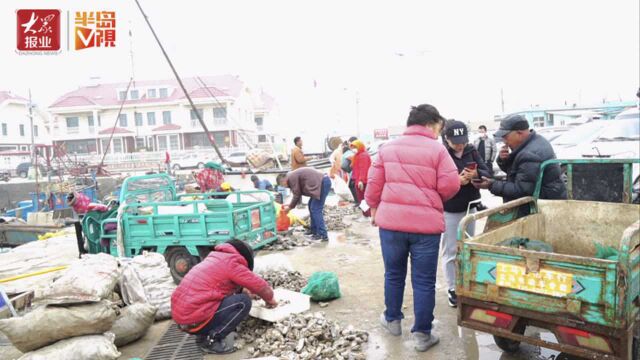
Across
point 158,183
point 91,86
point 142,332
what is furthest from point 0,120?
point 142,332

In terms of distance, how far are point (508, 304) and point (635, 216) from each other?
66.5 inches

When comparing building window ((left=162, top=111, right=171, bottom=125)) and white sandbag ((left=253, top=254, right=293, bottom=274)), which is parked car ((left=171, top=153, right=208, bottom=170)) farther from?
white sandbag ((left=253, top=254, right=293, bottom=274))

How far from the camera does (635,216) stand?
13.0 ft

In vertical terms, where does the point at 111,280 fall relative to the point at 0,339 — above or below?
above

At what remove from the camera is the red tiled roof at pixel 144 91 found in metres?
44.5

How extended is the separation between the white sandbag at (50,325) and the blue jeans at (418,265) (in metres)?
2.40

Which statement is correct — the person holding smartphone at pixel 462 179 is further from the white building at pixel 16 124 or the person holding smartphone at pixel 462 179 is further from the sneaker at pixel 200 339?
the white building at pixel 16 124

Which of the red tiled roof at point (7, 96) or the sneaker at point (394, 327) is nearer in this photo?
the sneaker at point (394, 327)

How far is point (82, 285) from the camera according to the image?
3.87 meters

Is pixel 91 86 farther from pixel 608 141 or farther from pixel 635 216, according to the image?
pixel 635 216

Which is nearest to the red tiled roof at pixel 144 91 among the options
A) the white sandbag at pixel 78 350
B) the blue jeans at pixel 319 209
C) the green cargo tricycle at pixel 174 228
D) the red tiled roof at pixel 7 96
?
the red tiled roof at pixel 7 96

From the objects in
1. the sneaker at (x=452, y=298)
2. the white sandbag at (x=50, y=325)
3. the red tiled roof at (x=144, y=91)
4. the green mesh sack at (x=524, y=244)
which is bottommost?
the sneaker at (x=452, y=298)

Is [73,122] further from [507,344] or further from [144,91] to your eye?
[507,344]

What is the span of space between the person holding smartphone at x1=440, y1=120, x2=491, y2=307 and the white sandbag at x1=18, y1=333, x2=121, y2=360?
10.0ft
